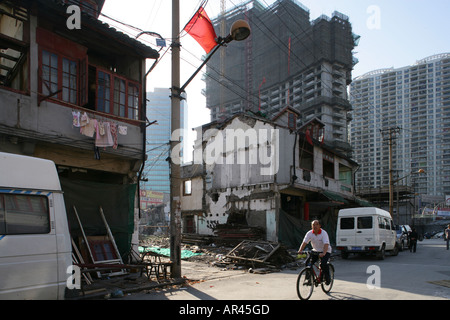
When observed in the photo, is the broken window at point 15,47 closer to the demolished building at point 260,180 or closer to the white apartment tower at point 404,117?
the demolished building at point 260,180

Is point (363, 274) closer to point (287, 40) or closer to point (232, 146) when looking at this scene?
point (232, 146)

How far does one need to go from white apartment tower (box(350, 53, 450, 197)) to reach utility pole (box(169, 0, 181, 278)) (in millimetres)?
65196

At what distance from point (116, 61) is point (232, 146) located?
1302 centimetres

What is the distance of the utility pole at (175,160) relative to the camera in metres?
10.4

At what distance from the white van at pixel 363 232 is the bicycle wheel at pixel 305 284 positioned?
10.3 metres

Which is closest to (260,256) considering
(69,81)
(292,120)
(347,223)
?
(347,223)

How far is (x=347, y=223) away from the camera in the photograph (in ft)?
57.5

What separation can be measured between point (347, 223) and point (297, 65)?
83.7m

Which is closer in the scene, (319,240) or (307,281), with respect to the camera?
(307,281)

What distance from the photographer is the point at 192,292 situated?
880 centimetres

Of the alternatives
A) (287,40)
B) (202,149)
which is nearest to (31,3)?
(202,149)

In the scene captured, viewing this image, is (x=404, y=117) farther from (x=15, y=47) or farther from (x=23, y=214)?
(x=23, y=214)

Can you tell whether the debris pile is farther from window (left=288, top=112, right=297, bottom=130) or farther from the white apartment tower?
the white apartment tower

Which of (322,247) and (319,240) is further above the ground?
(319,240)
